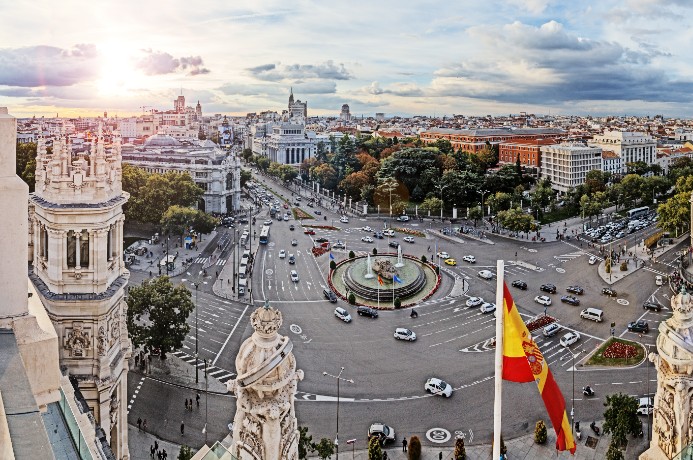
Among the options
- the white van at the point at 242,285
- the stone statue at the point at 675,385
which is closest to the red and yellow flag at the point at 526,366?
the stone statue at the point at 675,385

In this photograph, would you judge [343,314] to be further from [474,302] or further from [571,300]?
[571,300]

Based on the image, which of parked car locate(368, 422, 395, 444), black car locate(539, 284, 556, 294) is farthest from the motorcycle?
black car locate(539, 284, 556, 294)

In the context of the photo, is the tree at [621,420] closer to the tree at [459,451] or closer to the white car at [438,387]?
the tree at [459,451]

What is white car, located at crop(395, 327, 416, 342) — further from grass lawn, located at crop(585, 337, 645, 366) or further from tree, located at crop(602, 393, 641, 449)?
tree, located at crop(602, 393, 641, 449)

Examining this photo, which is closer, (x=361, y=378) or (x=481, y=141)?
(x=361, y=378)

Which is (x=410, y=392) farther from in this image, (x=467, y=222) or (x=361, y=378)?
(x=467, y=222)

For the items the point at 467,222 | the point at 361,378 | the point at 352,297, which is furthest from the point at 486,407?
the point at 467,222
